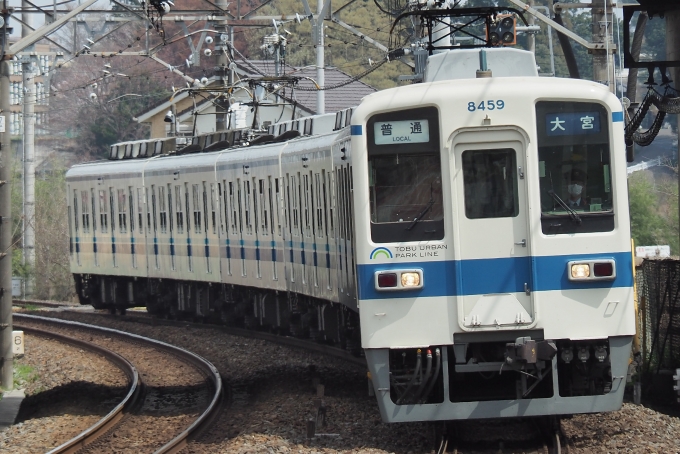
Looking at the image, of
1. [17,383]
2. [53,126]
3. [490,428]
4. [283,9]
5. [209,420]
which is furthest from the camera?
[53,126]

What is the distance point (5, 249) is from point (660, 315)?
22.5 feet

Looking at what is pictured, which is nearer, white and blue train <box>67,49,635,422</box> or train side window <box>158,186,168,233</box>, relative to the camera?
white and blue train <box>67,49,635,422</box>

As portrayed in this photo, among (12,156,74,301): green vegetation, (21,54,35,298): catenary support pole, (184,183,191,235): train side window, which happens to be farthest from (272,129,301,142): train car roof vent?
(12,156,74,301): green vegetation

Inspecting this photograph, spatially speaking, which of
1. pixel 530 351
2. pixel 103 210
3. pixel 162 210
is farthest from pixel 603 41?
pixel 103 210

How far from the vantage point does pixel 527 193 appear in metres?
8.81

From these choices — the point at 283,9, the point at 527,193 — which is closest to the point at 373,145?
the point at 527,193

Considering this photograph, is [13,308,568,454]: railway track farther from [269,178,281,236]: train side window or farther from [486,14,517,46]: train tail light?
[269,178,281,236]: train side window

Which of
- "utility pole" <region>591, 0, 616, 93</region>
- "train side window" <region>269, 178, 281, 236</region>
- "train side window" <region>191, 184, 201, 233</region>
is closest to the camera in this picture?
"utility pole" <region>591, 0, 616, 93</region>

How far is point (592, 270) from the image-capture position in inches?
348

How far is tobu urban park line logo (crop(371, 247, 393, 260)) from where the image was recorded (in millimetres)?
8883

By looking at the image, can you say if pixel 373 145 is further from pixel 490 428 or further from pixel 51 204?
pixel 51 204

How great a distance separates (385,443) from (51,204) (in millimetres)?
31467

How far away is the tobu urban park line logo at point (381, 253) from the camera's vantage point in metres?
8.88

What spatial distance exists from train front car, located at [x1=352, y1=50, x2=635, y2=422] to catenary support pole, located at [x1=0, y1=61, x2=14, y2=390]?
605 cm
